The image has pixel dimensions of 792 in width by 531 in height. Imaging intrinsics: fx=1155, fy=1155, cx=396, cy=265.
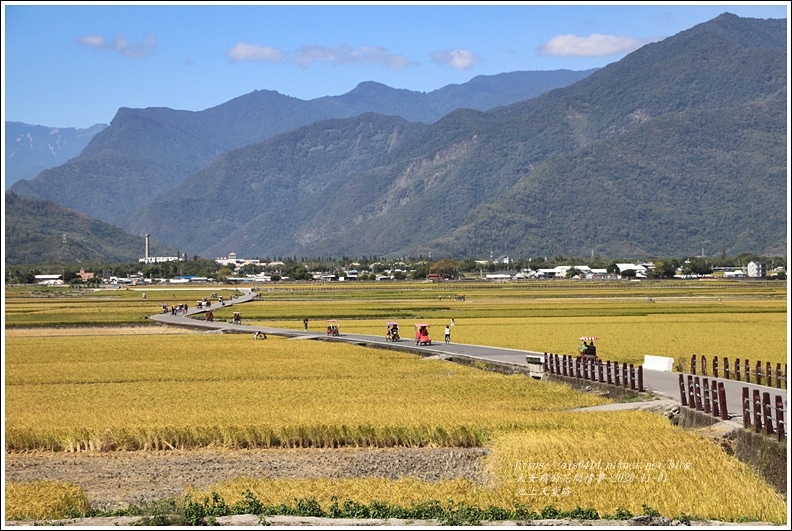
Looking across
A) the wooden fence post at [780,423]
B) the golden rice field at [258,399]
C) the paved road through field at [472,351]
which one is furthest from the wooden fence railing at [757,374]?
the wooden fence post at [780,423]

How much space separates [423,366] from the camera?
135ft

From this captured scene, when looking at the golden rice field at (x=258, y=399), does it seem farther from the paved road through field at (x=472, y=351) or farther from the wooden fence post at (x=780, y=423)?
the wooden fence post at (x=780, y=423)

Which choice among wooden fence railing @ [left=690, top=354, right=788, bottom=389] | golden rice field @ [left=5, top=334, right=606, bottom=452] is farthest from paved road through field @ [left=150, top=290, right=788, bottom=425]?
golden rice field @ [left=5, top=334, right=606, bottom=452]

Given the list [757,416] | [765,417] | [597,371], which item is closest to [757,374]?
[597,371]

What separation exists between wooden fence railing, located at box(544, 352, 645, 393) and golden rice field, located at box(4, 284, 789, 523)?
1.02m

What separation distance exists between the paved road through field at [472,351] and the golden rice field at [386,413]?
1.47 meters

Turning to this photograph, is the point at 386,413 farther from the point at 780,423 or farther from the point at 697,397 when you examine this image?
the point at 780,423

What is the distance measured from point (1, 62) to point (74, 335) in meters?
54.9

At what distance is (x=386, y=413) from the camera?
26172 mm

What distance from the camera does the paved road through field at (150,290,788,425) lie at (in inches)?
1079

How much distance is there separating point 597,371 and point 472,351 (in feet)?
35.6

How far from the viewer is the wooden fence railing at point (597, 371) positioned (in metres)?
30.1

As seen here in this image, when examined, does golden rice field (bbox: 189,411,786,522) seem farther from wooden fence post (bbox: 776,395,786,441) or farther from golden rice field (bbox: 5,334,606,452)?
golden rice field (bbox: 5,334,606,452)

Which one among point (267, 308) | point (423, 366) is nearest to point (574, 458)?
point (423, 366)
